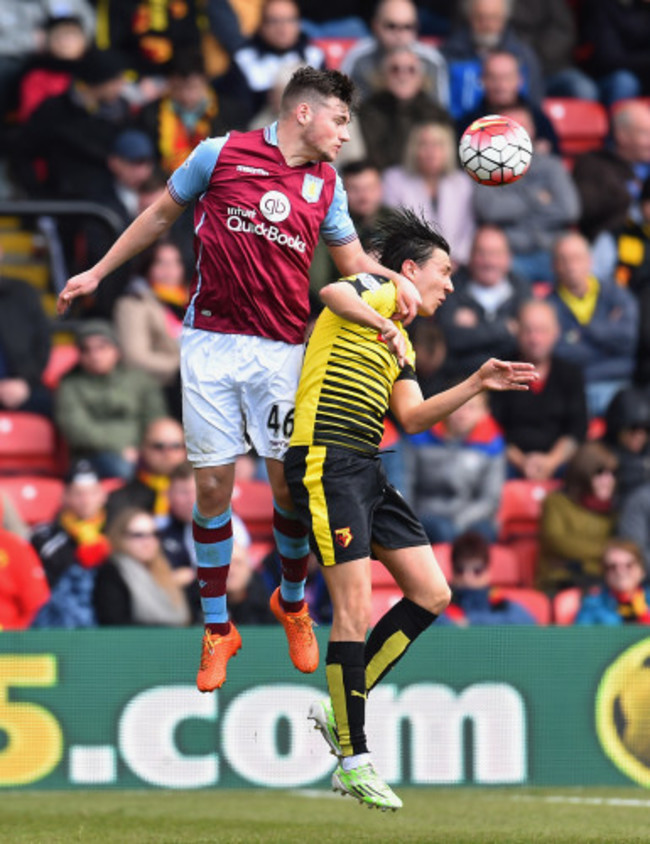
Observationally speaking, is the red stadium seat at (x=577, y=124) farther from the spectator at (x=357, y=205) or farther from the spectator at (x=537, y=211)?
the spectator at (x=357, y=205)

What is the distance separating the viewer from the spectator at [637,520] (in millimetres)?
13227

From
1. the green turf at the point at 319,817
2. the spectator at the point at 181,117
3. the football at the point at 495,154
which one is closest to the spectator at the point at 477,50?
the spectator at the point at 181,117

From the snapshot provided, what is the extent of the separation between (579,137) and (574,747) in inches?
256

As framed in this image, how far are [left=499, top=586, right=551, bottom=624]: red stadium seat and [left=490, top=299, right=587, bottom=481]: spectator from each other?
117 centimetres

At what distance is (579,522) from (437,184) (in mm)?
2958

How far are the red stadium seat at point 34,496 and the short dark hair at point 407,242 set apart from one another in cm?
510

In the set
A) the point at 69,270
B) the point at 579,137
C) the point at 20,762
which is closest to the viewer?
the point at 20,762

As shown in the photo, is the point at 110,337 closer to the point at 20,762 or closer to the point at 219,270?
the point at 20,762

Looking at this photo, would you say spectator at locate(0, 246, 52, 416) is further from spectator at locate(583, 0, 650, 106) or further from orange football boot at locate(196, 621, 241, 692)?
spectator at locate(583, 0, 650, 106)

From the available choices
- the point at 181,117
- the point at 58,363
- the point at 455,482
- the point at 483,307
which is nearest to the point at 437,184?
the point at 483,307

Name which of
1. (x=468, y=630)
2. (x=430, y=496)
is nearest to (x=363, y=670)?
(x=468, y=630)

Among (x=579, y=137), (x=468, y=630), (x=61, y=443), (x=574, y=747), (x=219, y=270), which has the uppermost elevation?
(x=579, y=137)

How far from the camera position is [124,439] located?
13.1 meters

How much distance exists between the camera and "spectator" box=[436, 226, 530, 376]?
13.7m
